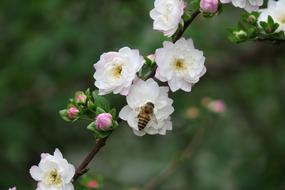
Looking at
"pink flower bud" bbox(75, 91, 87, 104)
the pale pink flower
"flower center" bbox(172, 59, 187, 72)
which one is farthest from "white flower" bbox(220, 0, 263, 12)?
the pale pink flower

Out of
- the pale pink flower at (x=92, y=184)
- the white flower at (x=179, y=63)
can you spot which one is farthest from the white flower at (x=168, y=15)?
the pale pink flower at (x=92, y=184)

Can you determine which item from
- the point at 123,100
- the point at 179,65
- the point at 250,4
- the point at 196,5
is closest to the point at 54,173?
the point at 179,65

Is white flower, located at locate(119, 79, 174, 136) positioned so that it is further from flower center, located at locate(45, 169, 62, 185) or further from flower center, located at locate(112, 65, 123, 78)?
flower center, located at locate(45, 169, 62, 185)

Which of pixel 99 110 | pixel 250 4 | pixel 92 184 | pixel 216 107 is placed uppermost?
pixel 250 4

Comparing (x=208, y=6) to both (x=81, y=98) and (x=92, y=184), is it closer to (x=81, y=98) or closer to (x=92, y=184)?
(x=81, y=98)

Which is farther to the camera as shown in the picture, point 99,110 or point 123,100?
point 123,100

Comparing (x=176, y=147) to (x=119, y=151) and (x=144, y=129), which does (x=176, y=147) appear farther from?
(x=144, y=129)
